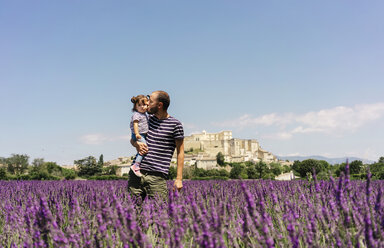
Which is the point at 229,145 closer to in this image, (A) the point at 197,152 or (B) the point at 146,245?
(A) the point at 197,152

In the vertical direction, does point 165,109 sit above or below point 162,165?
above

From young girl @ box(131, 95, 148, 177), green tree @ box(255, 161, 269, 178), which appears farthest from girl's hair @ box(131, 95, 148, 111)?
green tree @ box(255, 161, 269, 178)

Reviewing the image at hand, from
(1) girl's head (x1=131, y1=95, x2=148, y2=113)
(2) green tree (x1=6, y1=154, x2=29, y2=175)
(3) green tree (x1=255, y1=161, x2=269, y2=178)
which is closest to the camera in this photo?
(1) girl's head (x1=131, y1=95, x2=148, y2=113)

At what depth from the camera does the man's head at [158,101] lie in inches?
131

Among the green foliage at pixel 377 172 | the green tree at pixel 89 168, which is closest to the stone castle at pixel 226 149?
the green tree at pixel 89 168

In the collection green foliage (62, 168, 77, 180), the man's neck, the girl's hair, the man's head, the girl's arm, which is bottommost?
green foliage (62, 168, 77, 180)

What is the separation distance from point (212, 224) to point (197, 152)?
93.4m

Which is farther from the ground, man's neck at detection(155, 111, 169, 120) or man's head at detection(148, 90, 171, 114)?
man's head at detection(148, 90, 171, 114)

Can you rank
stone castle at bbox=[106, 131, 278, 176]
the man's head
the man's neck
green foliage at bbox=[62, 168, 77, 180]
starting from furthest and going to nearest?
1. stone castle at bbox=[106, 131, 278, 176]
2. green foliage at bbox=[62, 168, 77, 180]
3. the man's neck
4. the man's head

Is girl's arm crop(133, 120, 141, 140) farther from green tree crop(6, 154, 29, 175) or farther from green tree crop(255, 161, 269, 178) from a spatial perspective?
green tree crop(6, 154, 29, 175)

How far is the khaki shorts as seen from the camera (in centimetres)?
340

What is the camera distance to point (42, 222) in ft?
5.45

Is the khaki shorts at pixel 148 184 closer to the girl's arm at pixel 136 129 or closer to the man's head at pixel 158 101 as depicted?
the girl's arm at pixel 136 129

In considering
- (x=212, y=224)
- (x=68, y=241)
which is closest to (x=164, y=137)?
(x=68, y=241)
